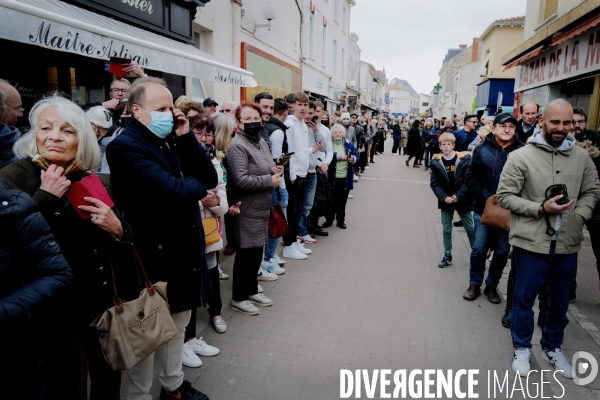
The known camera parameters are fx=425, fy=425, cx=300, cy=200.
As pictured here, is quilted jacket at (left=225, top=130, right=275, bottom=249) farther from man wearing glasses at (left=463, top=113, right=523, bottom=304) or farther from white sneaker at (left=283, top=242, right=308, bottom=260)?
man wearing glasses at (left=463, top=113, right=523, bottom=304)

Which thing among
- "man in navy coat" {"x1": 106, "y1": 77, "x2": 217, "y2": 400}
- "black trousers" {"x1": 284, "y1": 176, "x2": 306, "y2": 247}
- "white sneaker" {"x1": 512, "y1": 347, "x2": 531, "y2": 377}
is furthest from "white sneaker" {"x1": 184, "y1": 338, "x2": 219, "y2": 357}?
"black trousers" {"x1": 284, "y1": 176, "x2": 306, "y2": 247}

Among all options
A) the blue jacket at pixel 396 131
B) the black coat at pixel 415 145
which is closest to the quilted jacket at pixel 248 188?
the black coat at pixel 415 145

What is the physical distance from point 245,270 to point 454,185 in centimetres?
308

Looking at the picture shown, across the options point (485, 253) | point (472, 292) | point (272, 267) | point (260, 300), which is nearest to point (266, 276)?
point (272, 267)

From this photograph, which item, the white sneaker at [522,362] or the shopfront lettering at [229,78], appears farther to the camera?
the shopfront lettering at [229,78]

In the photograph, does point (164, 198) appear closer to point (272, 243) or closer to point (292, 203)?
point (272, 243)

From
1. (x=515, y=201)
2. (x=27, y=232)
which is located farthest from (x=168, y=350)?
(x=515, y=201)

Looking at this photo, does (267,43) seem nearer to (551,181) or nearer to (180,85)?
(180,85)

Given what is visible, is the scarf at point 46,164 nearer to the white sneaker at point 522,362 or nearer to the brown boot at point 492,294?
the white sneaker at point 522,362

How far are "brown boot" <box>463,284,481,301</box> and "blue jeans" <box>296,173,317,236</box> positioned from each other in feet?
8.43

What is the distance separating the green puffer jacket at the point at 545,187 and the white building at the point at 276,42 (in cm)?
642

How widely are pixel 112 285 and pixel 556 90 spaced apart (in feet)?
40.3

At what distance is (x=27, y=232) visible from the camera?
1.62 m

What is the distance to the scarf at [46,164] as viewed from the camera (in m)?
1.98
